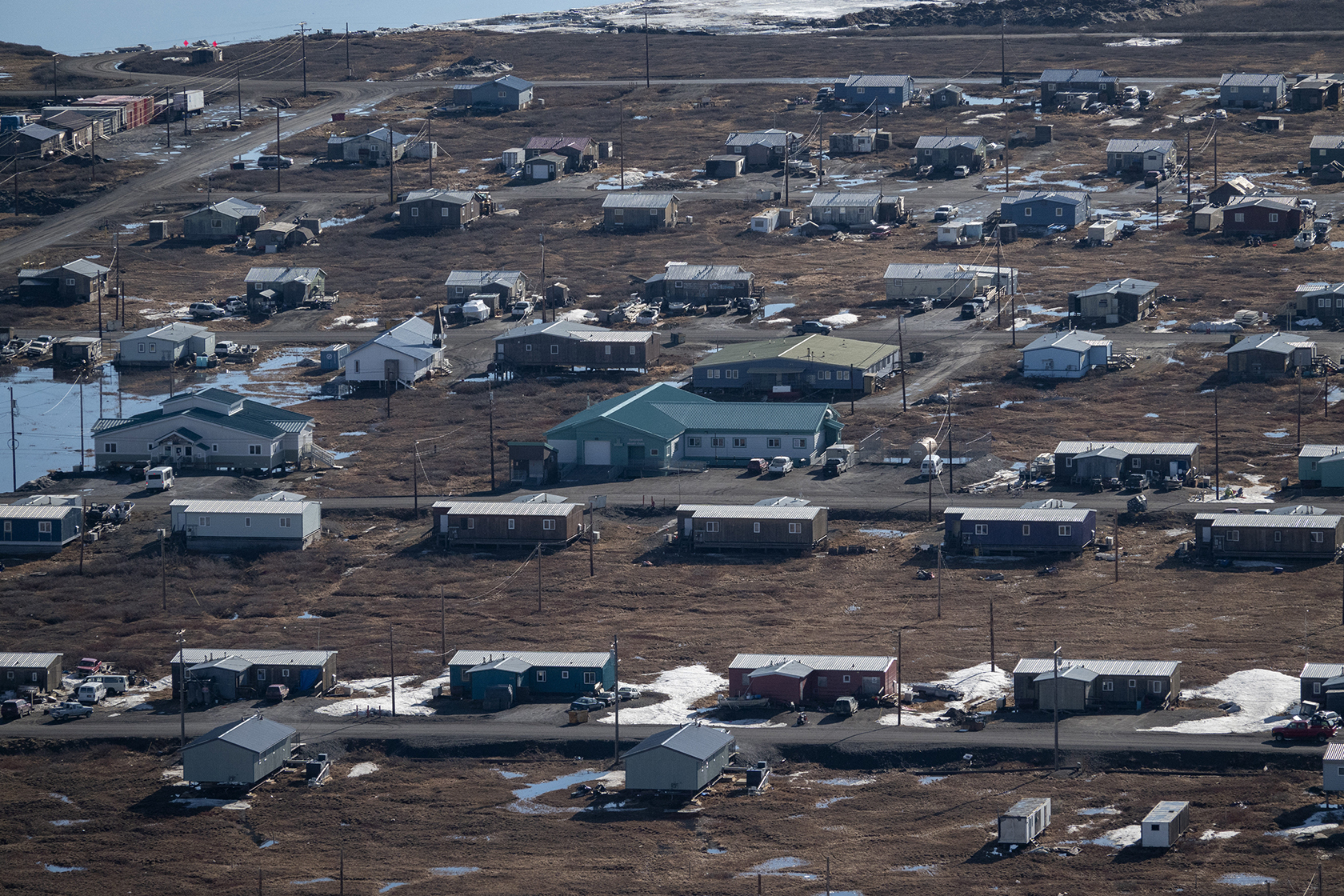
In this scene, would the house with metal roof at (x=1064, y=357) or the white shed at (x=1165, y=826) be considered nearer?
the white shed at (x=1165, y=826)

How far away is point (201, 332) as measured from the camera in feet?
480

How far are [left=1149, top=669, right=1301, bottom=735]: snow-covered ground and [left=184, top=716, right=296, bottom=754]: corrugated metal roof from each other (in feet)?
115

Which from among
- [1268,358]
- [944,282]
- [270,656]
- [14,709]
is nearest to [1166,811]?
[270,656]

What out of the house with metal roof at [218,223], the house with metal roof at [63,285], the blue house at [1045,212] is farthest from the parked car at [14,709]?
the blue house at [1045,212]

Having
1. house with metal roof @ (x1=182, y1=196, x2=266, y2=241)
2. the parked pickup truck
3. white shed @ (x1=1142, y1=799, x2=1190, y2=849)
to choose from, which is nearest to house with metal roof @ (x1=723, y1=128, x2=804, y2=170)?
house with metal roof @ (x1=182, y1=196, x2=266, y2=241)

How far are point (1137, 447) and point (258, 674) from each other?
168 feet

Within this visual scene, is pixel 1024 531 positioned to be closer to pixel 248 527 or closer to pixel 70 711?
pixel 248 527

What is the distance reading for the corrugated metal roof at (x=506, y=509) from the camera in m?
109

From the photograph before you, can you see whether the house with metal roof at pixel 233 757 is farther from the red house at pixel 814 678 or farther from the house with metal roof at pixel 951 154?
the house with metal roof at pixel 951 154

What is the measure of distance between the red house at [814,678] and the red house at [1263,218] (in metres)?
86.4

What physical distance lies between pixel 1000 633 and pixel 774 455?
99.9 ft

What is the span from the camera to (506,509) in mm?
109875

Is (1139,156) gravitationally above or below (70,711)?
above

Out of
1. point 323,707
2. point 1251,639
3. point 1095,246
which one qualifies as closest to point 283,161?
point 1095,246
